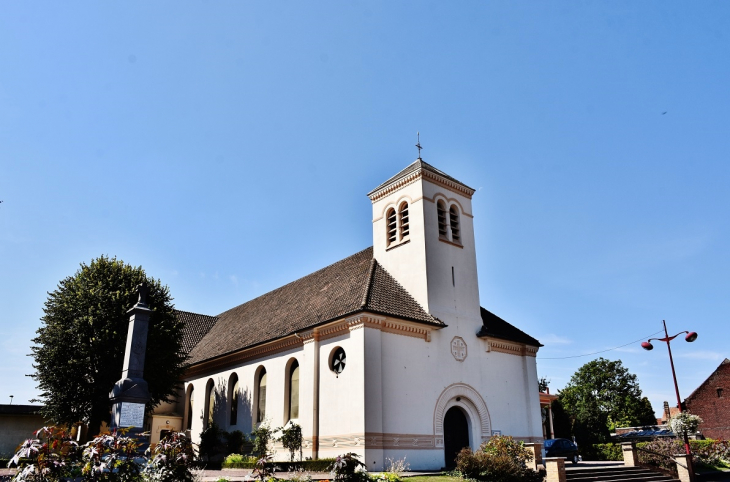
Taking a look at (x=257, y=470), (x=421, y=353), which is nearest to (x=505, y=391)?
(x=421, y=353)

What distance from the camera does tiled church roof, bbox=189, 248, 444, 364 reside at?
2447 cm

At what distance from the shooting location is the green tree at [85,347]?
25188mm

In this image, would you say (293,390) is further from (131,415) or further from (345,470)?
(345,470)

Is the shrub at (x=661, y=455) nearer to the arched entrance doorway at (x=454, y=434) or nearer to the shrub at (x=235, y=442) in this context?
the arched entrance doorway at (x=454, y=434)

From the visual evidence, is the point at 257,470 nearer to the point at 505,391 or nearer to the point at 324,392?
the point at 324,392

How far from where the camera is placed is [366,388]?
21891 millimetres

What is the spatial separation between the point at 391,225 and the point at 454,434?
34.9ft

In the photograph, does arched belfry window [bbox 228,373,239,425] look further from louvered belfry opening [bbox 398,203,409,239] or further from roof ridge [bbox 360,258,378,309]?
louvered belfry opening [bbox 398,203,409,239]

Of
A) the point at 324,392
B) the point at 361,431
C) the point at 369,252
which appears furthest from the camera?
the point at 369,252

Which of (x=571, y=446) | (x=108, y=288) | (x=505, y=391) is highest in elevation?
(x=108, y=288)

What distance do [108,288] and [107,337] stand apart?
2.65 metres

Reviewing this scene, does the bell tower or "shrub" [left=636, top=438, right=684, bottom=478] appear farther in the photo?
the bell tower

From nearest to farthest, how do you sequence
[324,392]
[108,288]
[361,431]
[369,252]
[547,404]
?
1. [361,431]
2. [324,392]
3. [108,288]
4. [369,252]
5. [547,404]

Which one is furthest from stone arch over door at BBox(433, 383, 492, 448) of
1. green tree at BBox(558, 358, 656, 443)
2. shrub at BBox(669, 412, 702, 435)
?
green tree at BBox(558, 358, 656, 443)
